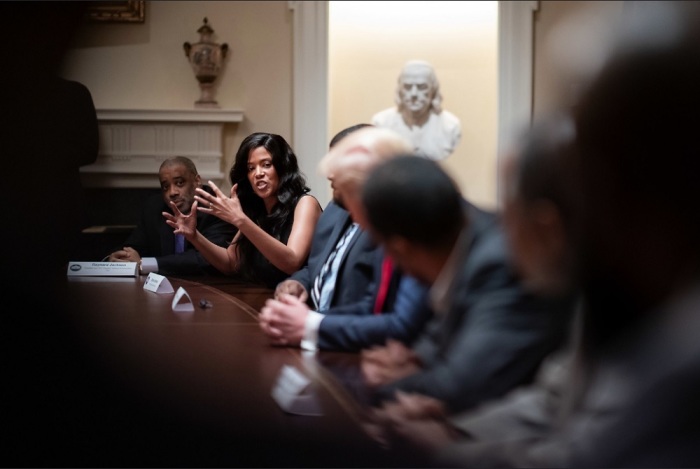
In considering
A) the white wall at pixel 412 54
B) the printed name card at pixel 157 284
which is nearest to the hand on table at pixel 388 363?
the white wall at pixel 412 54

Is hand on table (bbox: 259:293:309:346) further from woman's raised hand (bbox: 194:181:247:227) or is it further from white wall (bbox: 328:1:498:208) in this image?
white wall (bbox: 328:1:498:208)

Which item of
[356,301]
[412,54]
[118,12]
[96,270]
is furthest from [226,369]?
[412,54]

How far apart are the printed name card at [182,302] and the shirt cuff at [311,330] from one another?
0.42 meters

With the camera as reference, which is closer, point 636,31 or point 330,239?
point 636,31

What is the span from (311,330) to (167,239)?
47 cm

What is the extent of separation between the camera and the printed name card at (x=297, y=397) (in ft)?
3.69

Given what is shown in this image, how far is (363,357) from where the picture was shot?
1.15 metres

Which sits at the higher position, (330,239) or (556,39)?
(556,39)

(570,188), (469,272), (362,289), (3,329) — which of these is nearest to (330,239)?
(362,289)

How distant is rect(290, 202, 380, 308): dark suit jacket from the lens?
3.95ft

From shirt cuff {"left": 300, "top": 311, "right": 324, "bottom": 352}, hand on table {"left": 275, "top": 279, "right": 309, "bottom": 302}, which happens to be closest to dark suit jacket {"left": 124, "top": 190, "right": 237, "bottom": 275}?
hand on table {"left": 275, "top": 279, "right": 309, "bottom": 302}

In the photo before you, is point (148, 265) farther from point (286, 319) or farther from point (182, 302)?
point (286, 319)

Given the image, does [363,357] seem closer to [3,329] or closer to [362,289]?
[362,289]

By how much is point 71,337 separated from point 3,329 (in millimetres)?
176
